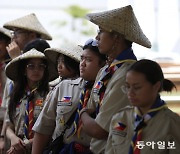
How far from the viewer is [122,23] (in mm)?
3129

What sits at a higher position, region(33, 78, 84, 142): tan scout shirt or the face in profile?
the face in profile

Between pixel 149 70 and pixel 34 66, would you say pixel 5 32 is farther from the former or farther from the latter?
pixel 149 70

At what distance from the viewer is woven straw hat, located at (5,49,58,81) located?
13.5 ft

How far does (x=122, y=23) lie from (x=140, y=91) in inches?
21.7

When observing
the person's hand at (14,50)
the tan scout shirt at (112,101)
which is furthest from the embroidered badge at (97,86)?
the person's hand at (14,50)

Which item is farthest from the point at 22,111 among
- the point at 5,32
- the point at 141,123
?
the point at 141,123

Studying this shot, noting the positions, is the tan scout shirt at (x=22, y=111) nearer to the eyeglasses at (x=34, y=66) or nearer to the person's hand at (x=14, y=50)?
the eyeglasses at (x=34, y=66)

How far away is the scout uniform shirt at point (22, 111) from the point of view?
4.13 meters

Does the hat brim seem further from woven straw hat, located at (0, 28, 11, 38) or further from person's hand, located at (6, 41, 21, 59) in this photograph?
woven straw hat, located at (0, 28, 11, 38)

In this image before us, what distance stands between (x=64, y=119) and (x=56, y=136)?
0.14 meters

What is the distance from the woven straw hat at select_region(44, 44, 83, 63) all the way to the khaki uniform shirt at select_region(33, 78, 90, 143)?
227 millimetres

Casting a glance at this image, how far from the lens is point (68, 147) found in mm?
3344

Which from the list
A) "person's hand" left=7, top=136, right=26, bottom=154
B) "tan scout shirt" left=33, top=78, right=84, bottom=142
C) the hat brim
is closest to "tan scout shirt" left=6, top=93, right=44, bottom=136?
"person's hand" left=7, top=136, right=26, bottom=154

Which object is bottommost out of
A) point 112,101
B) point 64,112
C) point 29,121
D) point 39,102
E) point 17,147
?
point 17,147
